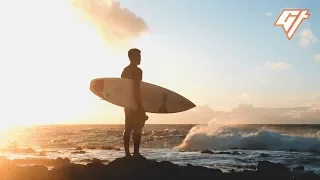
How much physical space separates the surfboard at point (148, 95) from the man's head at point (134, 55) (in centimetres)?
100

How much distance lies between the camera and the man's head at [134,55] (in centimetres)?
963

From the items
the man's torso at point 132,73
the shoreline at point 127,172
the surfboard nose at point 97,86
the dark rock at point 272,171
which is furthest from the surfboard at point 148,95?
the dark rock at point 272,171

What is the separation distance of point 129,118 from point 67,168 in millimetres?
1814

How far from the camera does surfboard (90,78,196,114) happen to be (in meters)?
10.9

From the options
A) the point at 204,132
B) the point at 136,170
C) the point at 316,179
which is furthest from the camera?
the point at 204,132

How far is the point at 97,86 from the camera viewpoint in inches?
463

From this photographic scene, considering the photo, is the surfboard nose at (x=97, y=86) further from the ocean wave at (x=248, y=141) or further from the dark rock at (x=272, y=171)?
the ocean wave at (x=248, y=141)

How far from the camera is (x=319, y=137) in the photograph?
41938 mm

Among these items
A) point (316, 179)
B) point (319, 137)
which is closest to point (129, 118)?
point (316, 179)

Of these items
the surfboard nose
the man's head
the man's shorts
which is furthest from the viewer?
the surfboard nose

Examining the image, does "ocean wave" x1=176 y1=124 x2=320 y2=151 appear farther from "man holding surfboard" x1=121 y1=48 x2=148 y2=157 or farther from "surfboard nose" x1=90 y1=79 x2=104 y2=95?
"man holding surfboard" x1=121 y1=48 x2=148 y2=157

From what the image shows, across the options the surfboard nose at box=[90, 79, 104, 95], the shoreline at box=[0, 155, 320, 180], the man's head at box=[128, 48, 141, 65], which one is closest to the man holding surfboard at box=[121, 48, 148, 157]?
the man's head at box=[128, 48, 141, 65]

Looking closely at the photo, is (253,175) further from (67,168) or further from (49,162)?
(49,162)

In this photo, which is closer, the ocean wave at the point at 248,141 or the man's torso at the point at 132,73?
the man's torso at the point at 132,73
